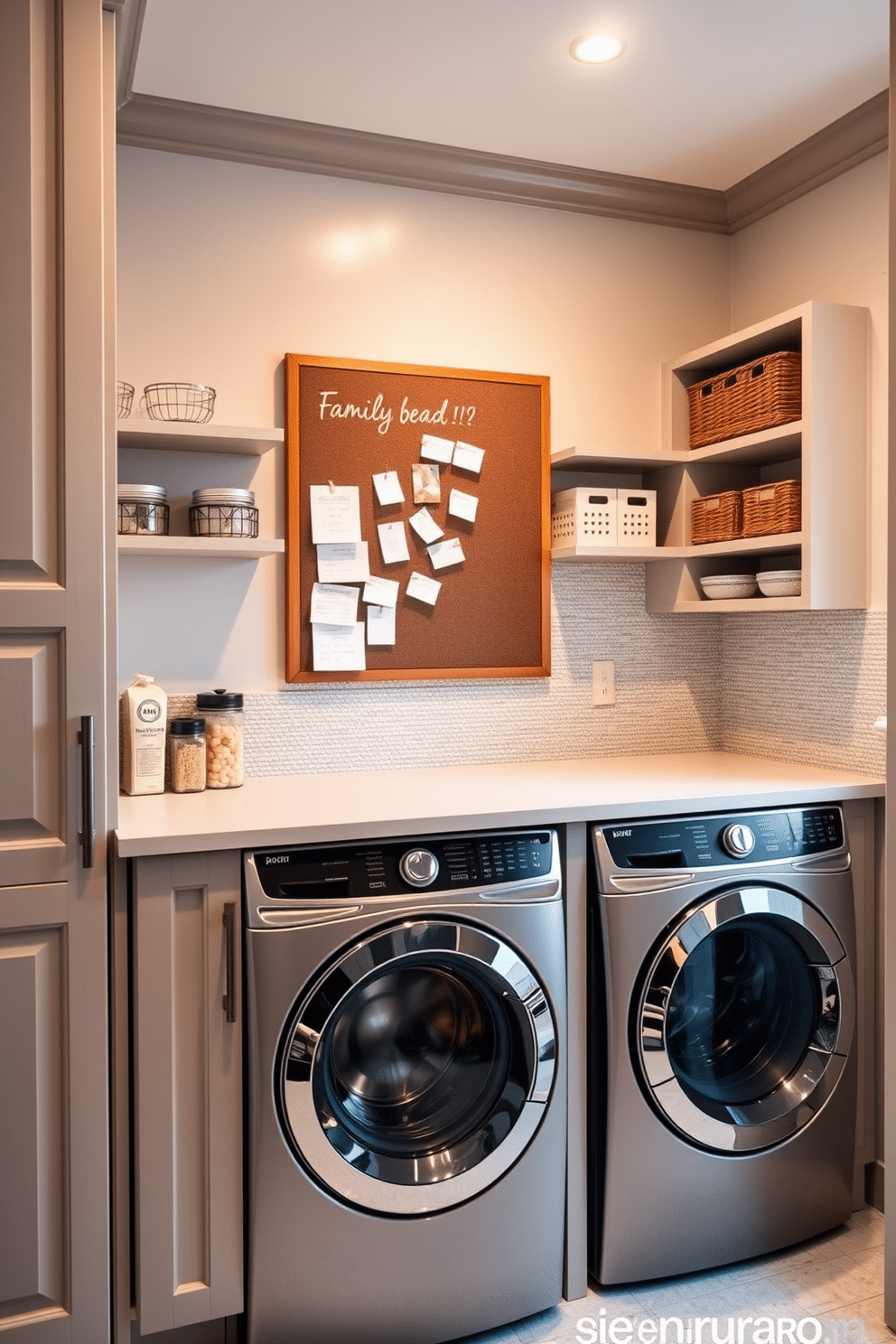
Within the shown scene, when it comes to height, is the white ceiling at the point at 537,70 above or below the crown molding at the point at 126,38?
above

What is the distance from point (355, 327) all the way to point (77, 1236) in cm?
208

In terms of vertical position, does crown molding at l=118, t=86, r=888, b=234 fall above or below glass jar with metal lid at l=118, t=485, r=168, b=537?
above

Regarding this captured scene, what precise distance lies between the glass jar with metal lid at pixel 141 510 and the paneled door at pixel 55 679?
405 mm

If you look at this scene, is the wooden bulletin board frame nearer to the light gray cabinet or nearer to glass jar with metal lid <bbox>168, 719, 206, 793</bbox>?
glass jar with metal lid <bbox>168, 719, 206, 793</bbox>

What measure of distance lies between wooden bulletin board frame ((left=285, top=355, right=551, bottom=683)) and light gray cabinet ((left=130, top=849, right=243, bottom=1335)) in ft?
2.81

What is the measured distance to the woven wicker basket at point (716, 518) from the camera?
2.70m

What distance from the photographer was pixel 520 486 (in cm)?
282

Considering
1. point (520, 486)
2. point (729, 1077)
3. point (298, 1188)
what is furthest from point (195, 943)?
point (520, 486)

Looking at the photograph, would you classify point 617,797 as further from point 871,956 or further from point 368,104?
point 368,104

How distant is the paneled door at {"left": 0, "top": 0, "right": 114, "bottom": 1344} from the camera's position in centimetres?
177

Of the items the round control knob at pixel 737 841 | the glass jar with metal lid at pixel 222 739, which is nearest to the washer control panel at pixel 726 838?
A: the round control knob at pixel 737 841

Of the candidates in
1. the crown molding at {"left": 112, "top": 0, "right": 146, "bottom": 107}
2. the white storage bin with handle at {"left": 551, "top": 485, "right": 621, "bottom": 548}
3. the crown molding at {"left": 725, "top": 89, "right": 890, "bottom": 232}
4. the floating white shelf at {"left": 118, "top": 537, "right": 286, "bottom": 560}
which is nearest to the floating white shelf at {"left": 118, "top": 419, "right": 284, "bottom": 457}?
the floating white shelf at {"left": 118, "top": 537, "right": 286, "bottom": 560}

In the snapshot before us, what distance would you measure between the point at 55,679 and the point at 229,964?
587mm

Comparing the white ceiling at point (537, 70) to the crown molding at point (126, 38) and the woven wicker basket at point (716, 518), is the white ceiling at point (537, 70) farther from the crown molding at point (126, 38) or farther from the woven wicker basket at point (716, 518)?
the woven wicker basket at point (716, 518)
